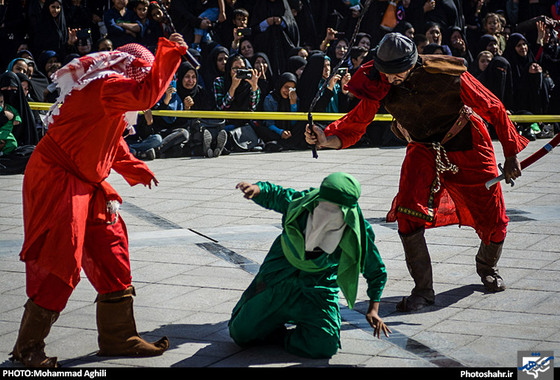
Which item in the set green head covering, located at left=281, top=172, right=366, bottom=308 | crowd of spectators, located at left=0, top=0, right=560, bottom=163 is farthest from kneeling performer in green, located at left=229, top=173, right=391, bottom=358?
crowd of spectators, located at left=0, top=0, right=560, bottom=163

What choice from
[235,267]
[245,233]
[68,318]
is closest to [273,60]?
[245,233]

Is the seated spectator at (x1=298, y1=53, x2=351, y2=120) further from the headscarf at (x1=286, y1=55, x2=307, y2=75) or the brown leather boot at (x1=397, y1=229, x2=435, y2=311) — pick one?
the brown leather boot at (x1=397, y1=229, x2=435, y2=311)

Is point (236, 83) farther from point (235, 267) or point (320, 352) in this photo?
point (320, 352)

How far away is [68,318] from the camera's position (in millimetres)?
4969

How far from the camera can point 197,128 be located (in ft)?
36.1

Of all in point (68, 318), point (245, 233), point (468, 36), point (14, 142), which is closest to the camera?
point (68, 318)

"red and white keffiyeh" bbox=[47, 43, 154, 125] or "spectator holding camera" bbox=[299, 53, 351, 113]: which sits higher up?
"red and white keffiyeh" bbox=[47, 43, 154, 125]

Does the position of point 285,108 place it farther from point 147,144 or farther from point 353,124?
point 353,124

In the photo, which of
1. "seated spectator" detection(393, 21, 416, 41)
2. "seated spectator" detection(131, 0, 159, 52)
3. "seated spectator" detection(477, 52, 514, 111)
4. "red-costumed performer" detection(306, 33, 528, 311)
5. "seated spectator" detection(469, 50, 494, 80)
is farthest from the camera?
"seated spectator" detection(469, 50, 494, 80)

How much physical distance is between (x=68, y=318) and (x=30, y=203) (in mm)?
1056

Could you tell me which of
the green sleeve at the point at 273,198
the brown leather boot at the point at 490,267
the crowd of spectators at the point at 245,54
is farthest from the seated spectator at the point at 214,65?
the green sleeve at the point at 273,198

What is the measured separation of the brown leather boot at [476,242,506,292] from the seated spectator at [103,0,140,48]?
7022 millimetres

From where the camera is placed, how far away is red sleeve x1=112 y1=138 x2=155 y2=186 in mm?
4558

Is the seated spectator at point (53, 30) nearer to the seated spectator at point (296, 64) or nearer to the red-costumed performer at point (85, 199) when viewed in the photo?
the seated spectator at point (296, 64)
